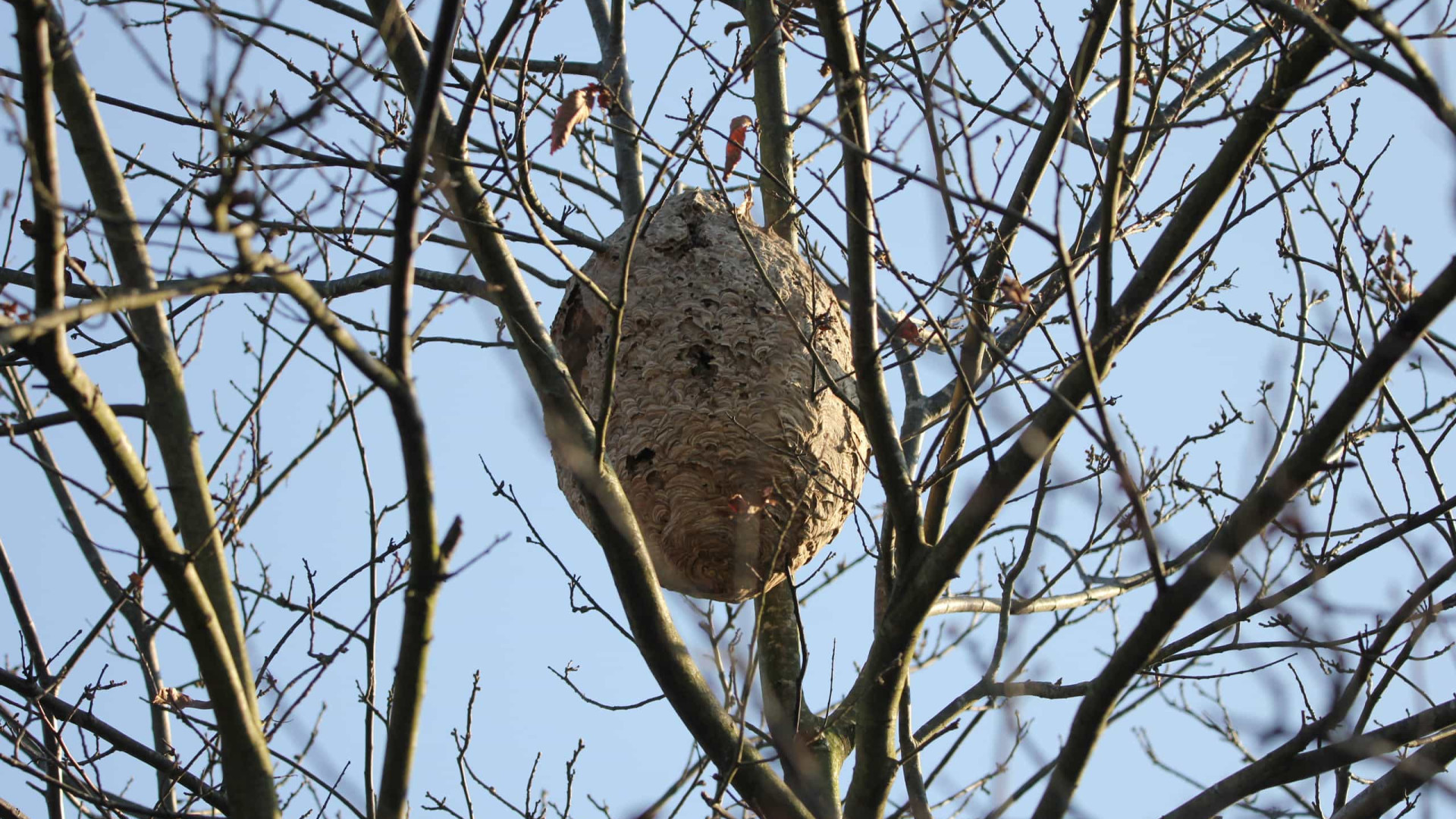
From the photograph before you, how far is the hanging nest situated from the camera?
134 inches

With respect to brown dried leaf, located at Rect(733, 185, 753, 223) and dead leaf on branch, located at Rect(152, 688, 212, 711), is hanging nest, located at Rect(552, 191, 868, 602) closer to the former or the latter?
brown dried leaf, located at Rect(733, 185, 753, 223)

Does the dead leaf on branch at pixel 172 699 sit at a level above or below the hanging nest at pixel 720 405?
below

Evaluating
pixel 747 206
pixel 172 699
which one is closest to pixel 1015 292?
pixel 747 206

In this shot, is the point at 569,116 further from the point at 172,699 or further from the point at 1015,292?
the point at 172,699

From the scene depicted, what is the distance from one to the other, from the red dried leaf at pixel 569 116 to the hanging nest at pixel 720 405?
45 centimetres

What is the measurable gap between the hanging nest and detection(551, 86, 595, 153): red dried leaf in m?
0.45

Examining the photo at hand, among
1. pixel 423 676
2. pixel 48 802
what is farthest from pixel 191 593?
pixel 48 802

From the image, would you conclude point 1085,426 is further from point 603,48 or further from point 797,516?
point 603,48

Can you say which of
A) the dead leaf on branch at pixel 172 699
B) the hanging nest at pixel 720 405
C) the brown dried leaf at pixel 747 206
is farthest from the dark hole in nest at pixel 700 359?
the dead leaf on branch at pixel 172 699

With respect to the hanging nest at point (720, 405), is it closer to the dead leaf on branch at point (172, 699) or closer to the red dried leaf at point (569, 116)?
the red dried leaf at point (569, 116)

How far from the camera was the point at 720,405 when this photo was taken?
347 centimetres

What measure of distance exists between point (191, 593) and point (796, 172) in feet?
9.90

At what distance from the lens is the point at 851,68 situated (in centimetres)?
258

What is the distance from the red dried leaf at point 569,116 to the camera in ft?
10.2
